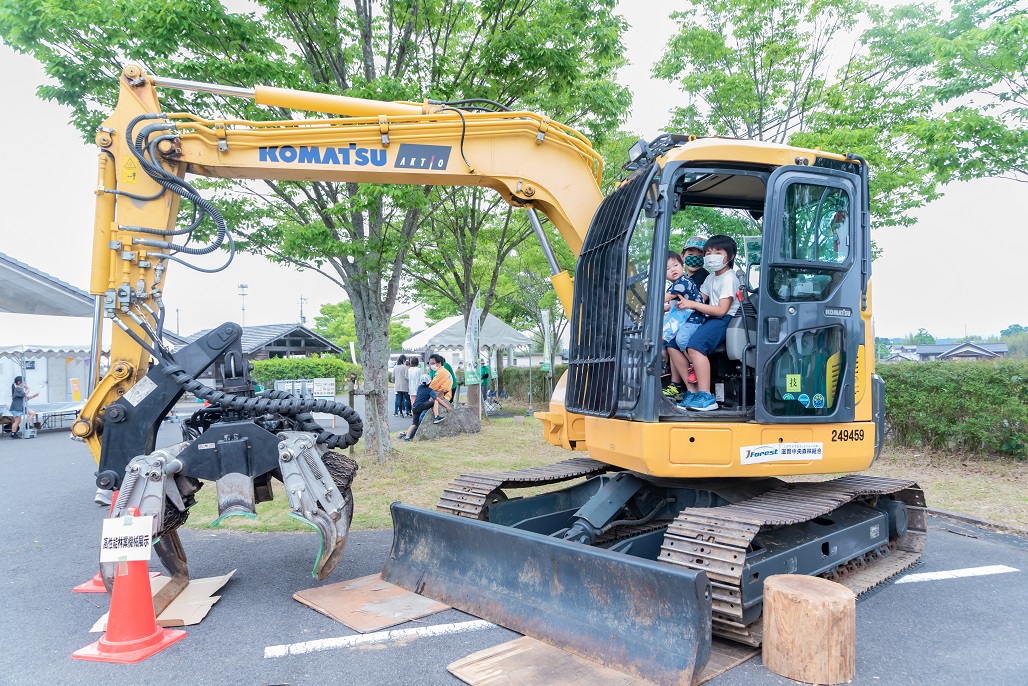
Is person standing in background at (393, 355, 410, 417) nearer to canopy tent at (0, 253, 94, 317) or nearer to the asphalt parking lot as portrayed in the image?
canopy tent at (0, 253, 94, 317)

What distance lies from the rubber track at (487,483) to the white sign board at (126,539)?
215cm

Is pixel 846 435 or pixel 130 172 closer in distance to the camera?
pixel 130 172

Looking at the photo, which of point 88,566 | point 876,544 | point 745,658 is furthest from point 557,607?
point 88,566

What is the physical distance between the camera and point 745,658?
3.81 meters

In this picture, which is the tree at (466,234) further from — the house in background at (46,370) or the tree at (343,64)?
the house in background at (46,370)

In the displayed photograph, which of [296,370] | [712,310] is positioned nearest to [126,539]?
[712,310]

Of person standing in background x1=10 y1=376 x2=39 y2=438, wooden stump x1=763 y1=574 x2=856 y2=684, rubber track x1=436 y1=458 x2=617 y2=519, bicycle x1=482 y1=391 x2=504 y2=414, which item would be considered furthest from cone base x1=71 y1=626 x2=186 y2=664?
person standing in background x1=10 y1=376 x2=39 y2=438

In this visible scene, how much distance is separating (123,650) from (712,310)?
4284 mm

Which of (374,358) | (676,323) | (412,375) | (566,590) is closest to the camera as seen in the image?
(566,590)

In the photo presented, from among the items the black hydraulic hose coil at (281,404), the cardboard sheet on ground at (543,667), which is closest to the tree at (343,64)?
the black hydraulic hose coil at (281,404)

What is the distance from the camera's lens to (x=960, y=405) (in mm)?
9523

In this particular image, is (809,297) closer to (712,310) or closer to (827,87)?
(712,310)

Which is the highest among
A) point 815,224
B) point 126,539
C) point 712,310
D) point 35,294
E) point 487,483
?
point 35,294

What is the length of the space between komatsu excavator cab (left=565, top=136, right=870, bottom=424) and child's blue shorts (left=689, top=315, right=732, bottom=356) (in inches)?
3.1
